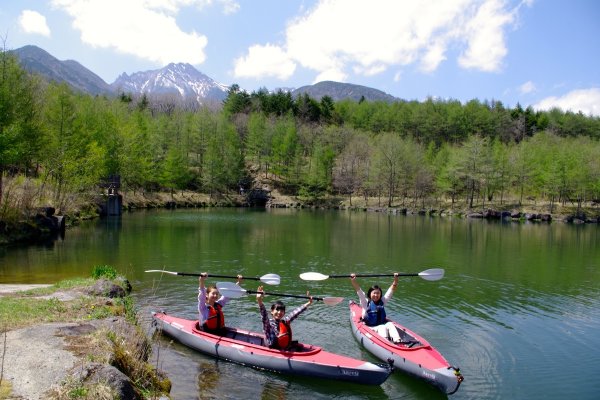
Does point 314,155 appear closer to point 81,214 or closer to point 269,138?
point 269,138

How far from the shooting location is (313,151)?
91375 mm

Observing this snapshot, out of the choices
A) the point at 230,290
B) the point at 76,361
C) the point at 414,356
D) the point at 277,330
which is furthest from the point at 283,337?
the point at 76,361

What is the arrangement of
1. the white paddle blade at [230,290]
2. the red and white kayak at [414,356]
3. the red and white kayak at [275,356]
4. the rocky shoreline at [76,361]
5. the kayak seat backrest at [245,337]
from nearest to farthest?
1. the rocky shoreline at [76,361]
2. the red and white kayak at [414,356]
3. the red and white kayak at [275,356]
4. the kayak seat backrest at [245,337]
5. the white paddle blade at [230,290]

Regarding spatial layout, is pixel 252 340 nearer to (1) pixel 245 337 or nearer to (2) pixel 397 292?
(1) pixel 245 337

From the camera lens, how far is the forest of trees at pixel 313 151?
45.0 meters

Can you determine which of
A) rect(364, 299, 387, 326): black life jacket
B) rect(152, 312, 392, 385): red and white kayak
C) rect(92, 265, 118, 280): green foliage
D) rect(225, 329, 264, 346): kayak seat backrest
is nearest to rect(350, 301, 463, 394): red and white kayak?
rect(364, 299, 387, 326): black life jacket

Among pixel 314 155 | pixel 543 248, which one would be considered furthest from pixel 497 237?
pixel 314 155

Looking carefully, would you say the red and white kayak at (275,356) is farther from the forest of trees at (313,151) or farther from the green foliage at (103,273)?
the forest of trees at (313,151)

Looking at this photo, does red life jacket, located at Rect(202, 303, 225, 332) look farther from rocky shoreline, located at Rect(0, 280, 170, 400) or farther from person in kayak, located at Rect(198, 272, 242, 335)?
rocky shoreline, located at Rect(0, 280, 170, 400)

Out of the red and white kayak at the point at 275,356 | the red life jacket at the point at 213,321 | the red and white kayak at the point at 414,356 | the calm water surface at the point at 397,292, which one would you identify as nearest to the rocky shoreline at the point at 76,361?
the calm water surface at the point at 397,292

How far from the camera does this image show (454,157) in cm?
7438

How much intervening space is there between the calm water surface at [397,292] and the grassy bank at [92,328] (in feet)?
3.00

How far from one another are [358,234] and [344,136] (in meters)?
56.8

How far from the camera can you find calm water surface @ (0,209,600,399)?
1117 centimetres
